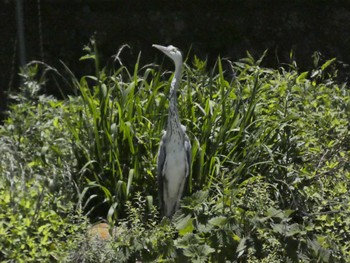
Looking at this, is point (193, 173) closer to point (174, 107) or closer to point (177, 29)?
point (174, 107)

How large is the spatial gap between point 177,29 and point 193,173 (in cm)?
332

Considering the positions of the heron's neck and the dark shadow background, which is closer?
the heron's neck

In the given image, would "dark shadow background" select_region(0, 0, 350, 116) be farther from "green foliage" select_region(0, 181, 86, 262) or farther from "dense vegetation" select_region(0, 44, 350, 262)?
"green foliage" select_region(0, 181, 86, 262)

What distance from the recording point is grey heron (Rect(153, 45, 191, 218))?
16.9ft

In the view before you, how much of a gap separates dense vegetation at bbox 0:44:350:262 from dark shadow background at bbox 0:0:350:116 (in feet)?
7.47

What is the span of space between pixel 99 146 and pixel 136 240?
1080 millimetres

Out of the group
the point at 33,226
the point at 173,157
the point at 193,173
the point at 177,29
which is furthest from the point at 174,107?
the point at 177,29

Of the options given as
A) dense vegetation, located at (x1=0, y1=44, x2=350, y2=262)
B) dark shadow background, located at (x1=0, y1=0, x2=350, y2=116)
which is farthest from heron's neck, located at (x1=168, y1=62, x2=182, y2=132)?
dark shadow background, located at (x1=0, y1=0, x2=350, y2=116)

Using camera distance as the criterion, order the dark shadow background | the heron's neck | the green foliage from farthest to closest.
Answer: the dark shadow background, the heron's neck, the green foliage

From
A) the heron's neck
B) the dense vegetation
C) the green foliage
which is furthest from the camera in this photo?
the heron's neck

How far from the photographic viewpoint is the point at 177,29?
879 centimetres

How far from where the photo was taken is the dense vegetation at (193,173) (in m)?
4.82

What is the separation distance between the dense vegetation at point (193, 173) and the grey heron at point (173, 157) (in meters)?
0.16

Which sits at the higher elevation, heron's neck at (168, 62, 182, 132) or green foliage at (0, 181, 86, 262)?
heron's neck at (168, 62, 182, 132)
